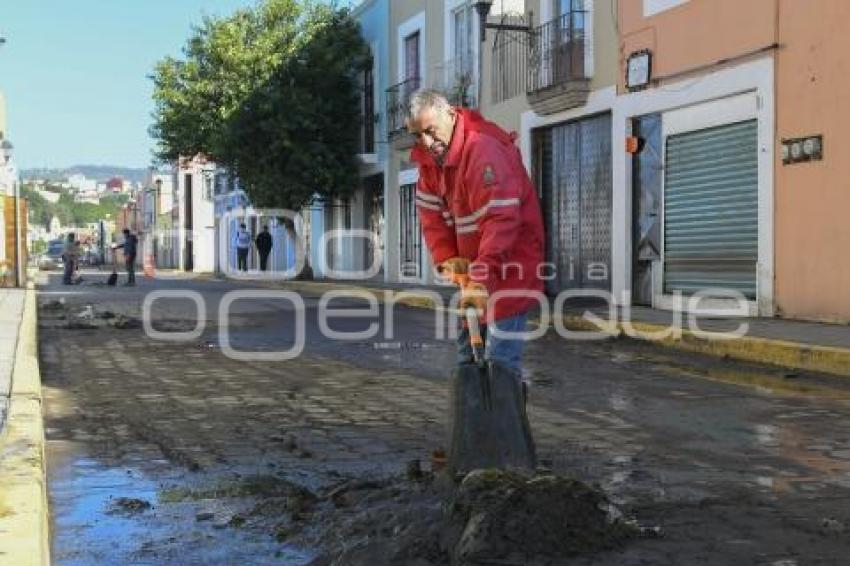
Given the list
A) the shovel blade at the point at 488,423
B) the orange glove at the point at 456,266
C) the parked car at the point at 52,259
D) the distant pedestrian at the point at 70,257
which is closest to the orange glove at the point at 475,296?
the orange glove at the point at 456,266

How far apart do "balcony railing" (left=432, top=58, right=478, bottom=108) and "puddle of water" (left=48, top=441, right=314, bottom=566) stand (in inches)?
639

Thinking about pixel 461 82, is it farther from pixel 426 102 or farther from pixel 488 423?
pixel 488 423

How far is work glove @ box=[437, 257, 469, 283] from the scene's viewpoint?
4293mm

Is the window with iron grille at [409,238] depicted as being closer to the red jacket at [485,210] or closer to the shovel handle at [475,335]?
the red jacket at [485,210]

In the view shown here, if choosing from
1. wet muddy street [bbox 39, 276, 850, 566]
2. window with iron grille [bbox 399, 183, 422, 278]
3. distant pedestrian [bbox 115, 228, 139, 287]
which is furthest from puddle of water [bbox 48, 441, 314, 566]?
distant pedestrian [bbox 115, 228, 139, 287]

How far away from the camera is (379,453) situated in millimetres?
5414

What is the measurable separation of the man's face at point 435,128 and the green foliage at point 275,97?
2162 cm

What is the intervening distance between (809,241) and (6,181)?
2662cm

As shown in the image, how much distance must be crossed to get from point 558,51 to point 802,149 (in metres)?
5.98

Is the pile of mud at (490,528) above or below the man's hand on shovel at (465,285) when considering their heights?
below

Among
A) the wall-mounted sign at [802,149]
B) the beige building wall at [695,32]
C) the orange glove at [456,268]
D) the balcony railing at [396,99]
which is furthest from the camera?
the balcony railing at [396,99]

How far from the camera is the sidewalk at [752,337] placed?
9180 mm

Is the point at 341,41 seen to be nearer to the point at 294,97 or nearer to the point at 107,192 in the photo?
the point at 294,97

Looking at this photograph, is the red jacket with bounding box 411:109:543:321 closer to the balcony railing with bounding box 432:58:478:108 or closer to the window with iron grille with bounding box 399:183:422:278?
the balcony railing with bounding box 432:58:478:108
